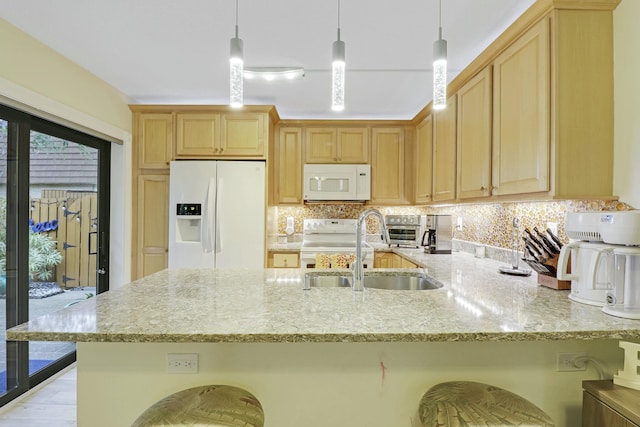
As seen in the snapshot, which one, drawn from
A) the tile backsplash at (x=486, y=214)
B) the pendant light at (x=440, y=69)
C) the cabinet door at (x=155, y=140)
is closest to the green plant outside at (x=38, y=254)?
the cabinet door at (x=155, y=140)

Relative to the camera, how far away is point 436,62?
52.2 inches

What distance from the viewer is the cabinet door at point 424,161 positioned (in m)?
3.09

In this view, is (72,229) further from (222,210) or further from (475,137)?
(475,137)

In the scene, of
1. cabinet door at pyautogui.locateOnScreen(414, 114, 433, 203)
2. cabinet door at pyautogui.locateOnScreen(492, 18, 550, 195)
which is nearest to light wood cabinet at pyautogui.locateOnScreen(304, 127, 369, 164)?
cabinet door at pyautogui.locateOnScreen(414, 114, 433, 203)

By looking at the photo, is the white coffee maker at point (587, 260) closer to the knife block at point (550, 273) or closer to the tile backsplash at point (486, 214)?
the knife block at point (550, 273)

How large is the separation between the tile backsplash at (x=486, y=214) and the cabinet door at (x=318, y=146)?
606 mm

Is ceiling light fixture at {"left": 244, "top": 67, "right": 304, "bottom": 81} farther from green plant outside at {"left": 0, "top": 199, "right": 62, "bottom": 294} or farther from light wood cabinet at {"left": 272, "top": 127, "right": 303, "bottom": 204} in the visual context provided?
green plant outside at {"left": 0, "top": 199, "right": 62, "bottom": 294}

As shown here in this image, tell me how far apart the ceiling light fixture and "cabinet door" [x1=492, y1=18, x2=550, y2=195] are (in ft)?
4.64

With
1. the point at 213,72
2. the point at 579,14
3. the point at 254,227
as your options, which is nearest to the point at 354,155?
the point at 254,227

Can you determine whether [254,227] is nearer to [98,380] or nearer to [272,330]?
[98,380]

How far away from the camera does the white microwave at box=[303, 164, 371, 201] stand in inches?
141

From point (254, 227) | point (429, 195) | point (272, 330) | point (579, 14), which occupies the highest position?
point (579, 14)

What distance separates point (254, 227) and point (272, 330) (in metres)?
2.21

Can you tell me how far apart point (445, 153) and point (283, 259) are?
1.86 m
